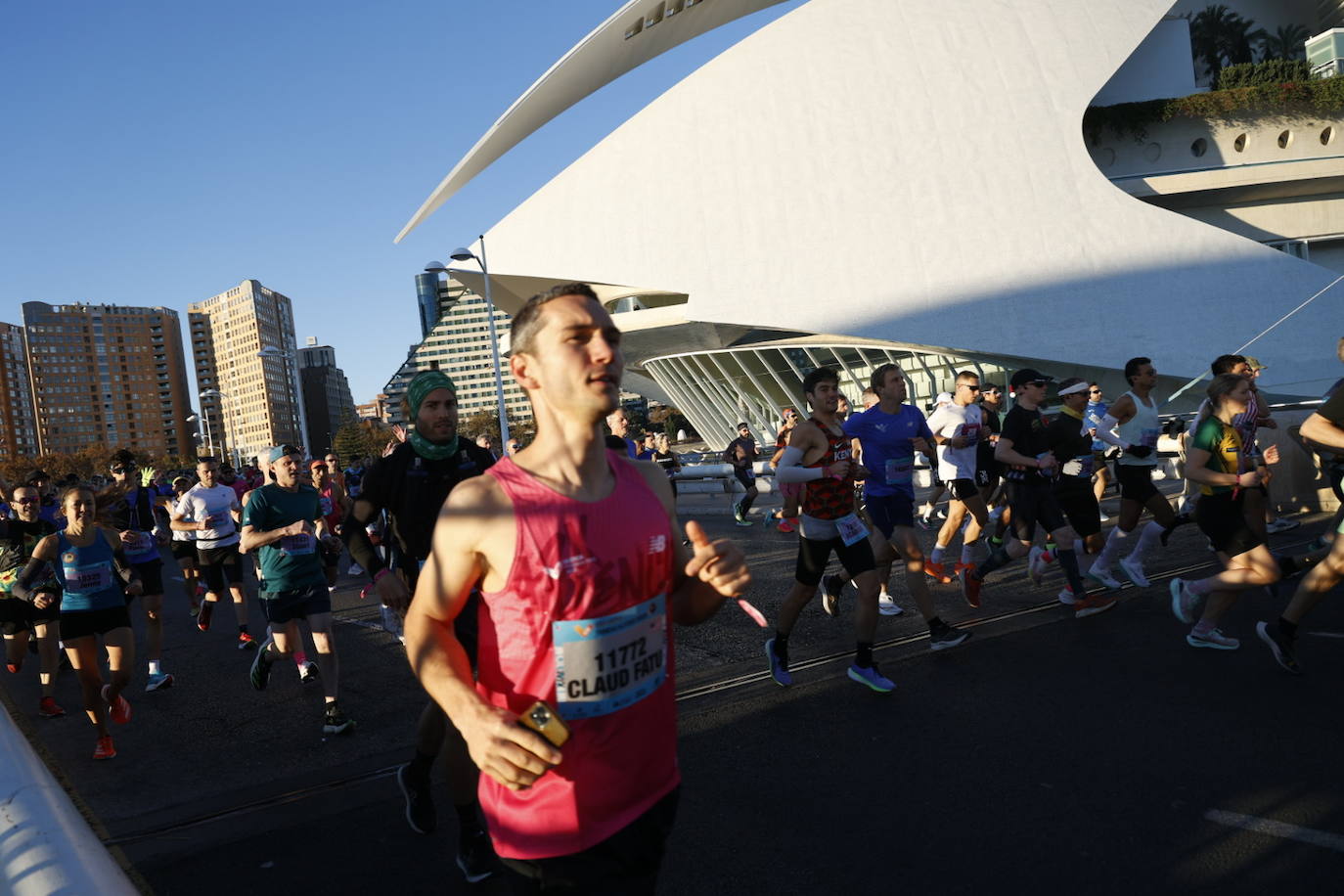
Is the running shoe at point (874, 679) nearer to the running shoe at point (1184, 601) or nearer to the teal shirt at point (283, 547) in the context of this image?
the running shoe at point (1184, 601)

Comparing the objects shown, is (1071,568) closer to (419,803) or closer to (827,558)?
(827,558)

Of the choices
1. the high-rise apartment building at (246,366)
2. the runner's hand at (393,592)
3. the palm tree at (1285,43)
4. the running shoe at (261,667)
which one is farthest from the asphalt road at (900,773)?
the high-rise apartment building at (246,366)

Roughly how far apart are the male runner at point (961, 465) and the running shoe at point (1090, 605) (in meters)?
1.32

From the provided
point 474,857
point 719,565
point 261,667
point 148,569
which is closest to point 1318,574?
point 474,857

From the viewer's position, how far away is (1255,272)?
28594 mm

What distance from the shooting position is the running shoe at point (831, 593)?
750cm

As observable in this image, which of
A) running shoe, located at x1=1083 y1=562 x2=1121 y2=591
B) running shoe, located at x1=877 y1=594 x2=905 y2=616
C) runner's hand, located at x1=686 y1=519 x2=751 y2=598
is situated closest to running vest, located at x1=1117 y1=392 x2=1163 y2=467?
running shoe, located at x1=1083 y1=562 x2=1121 y2=591

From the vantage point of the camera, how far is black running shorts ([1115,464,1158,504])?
24.6 feet

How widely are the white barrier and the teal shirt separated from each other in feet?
9.94

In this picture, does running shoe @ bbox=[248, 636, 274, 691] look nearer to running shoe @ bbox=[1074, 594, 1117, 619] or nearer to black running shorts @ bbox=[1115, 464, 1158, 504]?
running shoe @ bbox=[1074, 594, 1117, 619]

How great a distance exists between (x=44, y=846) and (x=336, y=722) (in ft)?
10.5

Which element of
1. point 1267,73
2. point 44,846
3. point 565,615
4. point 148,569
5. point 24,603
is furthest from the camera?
point 1267,73

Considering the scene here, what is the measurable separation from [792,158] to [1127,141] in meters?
10.9

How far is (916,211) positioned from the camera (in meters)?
29.7
